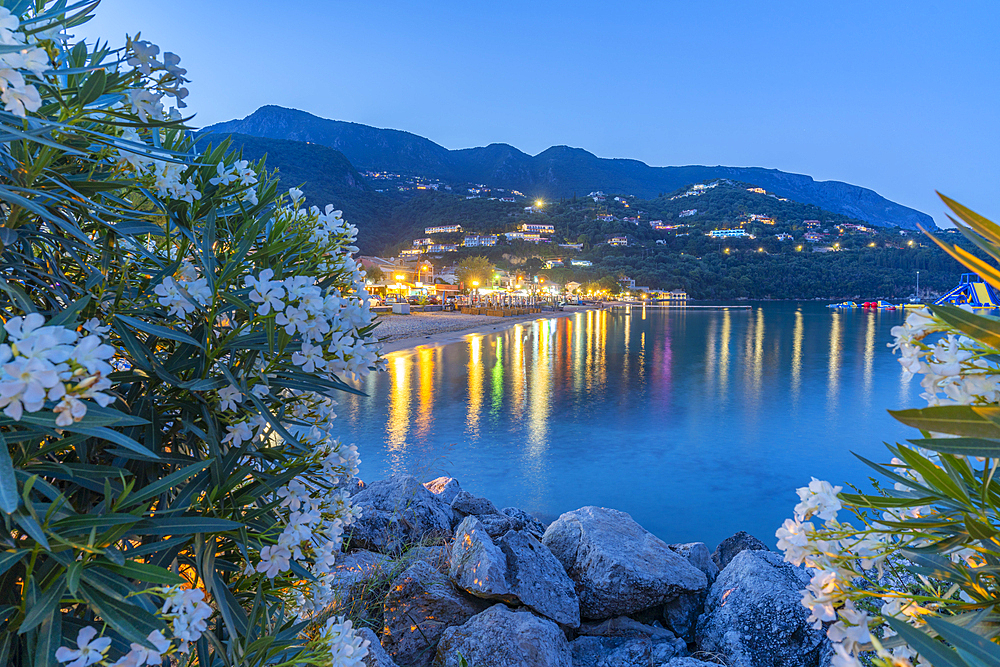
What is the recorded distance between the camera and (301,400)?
1400 millimetres

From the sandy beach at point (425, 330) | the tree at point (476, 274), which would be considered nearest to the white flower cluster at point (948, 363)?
the sandy beach at point (425, 330)

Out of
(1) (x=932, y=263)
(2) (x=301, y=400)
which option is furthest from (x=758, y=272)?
(2) (x=301, y=400)

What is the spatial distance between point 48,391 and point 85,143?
760 millimetres

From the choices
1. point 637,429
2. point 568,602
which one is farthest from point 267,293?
point 637,429

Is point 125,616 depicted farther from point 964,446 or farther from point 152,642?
point 964,446

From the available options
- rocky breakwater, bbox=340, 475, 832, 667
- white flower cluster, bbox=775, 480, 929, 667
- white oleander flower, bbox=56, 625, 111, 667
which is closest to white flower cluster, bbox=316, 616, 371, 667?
white oleander flower, bbox=56, 625, 111, 667

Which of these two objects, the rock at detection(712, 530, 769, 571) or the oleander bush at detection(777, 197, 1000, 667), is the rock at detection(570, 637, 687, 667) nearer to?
the rock at detection(712, 530, 769, 571)

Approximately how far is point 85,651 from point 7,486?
0.31m

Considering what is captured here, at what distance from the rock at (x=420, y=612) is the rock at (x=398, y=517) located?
623 millimetres

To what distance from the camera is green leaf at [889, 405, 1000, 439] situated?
0.66 metres

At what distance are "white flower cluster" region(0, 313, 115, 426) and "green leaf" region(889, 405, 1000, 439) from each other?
1017mm

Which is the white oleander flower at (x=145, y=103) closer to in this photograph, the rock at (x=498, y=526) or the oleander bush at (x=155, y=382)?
the oleander bush at (x=155, y=382)

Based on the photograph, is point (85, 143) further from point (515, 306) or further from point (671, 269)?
point (671, 269)

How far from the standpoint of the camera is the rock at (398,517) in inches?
151
